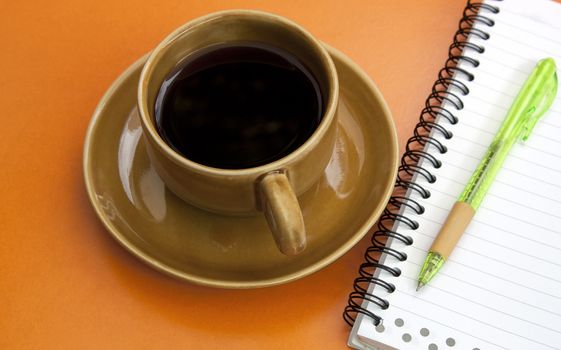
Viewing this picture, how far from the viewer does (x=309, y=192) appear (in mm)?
762

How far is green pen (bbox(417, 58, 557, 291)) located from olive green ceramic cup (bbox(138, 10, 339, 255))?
16 centimetres

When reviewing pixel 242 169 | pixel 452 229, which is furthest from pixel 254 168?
pixel 452 229

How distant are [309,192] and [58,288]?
31 centimetres

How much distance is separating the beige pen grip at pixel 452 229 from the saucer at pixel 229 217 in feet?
0.28

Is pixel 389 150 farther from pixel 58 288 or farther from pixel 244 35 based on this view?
pixel 58 288

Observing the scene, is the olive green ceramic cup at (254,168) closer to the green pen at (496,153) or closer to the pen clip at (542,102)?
the green pen at (496,153)

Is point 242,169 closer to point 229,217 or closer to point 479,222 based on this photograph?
point 229,217

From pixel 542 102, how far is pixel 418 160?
0.17 m

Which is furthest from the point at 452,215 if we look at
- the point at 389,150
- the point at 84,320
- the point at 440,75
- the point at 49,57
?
the point at 49,57

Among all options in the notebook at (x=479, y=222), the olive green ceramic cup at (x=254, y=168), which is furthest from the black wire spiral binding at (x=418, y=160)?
the olive green ceramic cup at (x=254, y=168)

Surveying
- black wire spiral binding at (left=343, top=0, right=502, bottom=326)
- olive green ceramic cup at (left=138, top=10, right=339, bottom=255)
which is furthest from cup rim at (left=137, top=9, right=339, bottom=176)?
black wire spiral binding at (left=343, top=0, right=502, bottom=326)

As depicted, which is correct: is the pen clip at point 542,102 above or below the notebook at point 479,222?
above

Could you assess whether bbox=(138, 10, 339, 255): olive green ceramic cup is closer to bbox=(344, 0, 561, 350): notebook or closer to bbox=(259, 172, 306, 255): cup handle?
bbox=(259, 172, 306, 255): cup handle

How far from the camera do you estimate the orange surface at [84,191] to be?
30.7 inches
